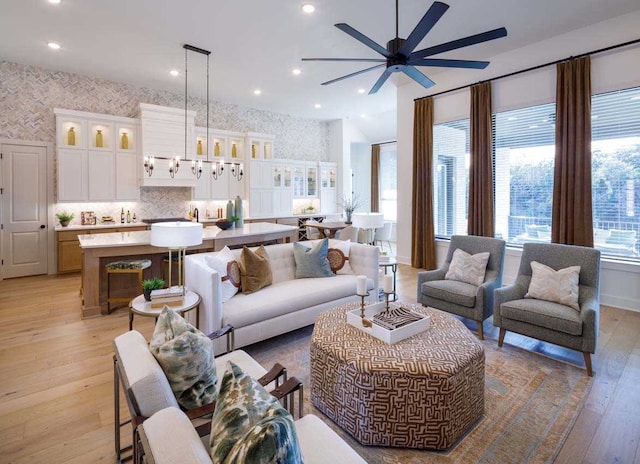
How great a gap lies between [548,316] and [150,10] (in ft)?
17.3

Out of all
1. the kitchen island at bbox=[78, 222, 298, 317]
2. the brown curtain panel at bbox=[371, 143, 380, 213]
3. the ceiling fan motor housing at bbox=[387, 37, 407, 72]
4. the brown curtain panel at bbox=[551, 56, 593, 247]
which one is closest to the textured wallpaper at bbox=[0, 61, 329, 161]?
the kitchen island at bbox=[78, 222, 298, 317]

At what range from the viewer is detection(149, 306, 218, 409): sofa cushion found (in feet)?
4.91

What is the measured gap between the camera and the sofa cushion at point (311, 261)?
394 cm

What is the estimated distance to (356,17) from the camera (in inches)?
167

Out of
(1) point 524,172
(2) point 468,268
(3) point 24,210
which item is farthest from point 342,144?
(3) point 24,210

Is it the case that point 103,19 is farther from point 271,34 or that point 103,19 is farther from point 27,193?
point 27,193

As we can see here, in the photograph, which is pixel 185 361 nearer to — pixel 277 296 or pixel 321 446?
pixel 321 446

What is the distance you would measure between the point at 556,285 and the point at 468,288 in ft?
2.53

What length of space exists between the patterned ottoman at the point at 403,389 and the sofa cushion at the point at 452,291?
4.40 ft

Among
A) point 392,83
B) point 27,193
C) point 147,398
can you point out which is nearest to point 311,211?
point 392,83

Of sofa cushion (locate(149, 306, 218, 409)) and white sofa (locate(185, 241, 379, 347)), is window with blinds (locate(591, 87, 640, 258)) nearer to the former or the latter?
white sofa (locate(185, 241, 379, 347))

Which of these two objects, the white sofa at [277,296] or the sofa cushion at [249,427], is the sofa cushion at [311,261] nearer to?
the white sofa at [277,296]

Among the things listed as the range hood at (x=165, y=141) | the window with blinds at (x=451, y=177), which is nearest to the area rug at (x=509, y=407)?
the window with blinds at (x=451, y=177)

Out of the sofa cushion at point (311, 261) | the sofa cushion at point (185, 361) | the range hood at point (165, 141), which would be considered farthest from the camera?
the range hood at point (165, 141)
